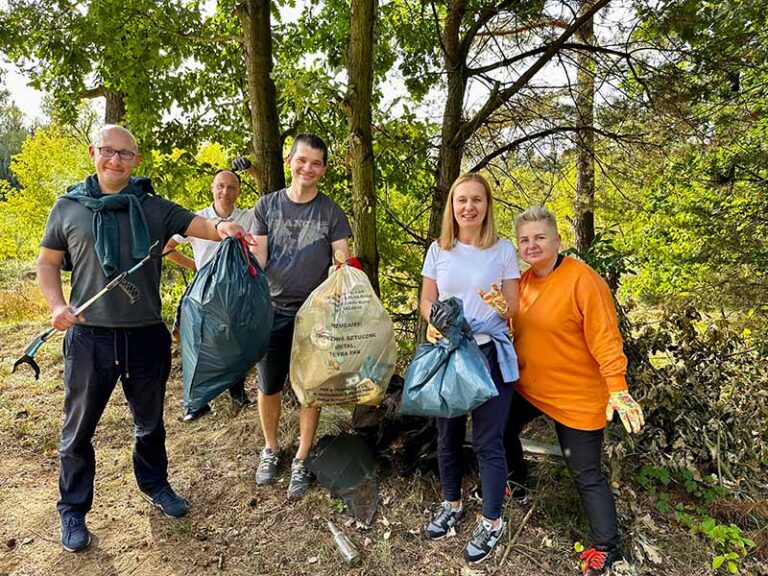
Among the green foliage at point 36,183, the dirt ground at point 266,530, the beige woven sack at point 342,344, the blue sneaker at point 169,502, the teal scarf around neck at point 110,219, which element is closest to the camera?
the teal scarf around neck at point 110,219

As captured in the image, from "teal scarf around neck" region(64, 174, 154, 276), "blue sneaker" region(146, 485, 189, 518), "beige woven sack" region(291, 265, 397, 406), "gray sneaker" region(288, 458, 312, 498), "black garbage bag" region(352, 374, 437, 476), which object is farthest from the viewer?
"black garbage bag" region(352, 374, 437, 476)

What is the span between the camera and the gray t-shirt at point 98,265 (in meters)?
2.02

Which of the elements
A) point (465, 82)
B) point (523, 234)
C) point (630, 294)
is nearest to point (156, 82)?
point (465, 82)

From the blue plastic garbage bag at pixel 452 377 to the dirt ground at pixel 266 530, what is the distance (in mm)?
656

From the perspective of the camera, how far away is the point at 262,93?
11.7 feet

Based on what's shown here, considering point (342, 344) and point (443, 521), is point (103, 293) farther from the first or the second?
point (443, 521)

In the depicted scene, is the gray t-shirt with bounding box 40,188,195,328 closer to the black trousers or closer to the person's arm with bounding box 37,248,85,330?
the person's arm with bounding box 37,248,85,330

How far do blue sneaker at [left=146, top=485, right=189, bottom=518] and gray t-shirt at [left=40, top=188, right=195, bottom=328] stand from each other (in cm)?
94

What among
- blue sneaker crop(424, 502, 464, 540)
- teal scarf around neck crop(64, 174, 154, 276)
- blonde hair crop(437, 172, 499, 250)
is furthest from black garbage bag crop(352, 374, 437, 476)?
teal scarf around neck crop(64, 174, 154, 276)

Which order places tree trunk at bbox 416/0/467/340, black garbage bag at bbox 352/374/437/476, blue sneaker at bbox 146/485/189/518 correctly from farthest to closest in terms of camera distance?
tree trunk at bbox 416/0/467/340 < black garbage bag at bbox 352/374/437/476 < blue sneaker at bbox 146/485/189/518

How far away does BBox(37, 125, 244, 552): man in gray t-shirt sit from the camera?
6.64 feet

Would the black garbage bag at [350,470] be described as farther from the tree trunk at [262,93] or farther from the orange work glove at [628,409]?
the tree trunk at [262,93]

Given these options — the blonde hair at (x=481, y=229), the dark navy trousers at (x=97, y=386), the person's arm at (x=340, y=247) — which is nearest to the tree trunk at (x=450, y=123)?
the person's arm at (x=340, y=247)

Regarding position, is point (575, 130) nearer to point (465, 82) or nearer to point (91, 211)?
point (465, 82)
